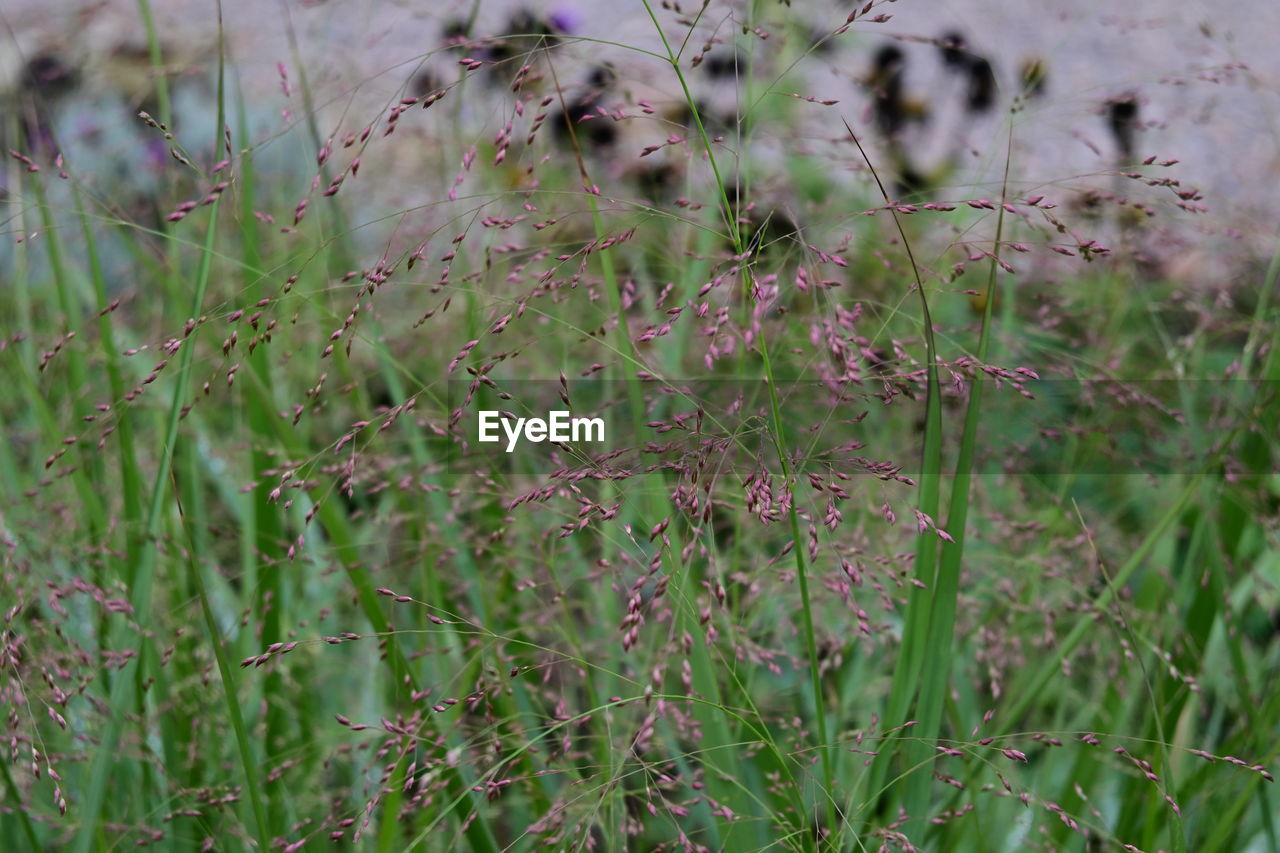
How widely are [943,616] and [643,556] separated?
0.29 meters

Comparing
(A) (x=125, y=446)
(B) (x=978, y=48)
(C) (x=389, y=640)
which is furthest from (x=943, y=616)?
(B) (x=978, y=48)

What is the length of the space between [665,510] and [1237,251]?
1.48 metres

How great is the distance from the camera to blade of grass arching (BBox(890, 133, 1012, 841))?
97 centimetres

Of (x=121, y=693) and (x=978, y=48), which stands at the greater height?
(x=978, y=48)

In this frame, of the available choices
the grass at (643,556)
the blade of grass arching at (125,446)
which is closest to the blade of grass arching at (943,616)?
the grass at (643,556)

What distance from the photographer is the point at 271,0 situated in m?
5.07

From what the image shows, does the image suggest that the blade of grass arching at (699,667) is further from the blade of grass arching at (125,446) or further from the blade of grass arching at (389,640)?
the blade of grass arching at (125,446)

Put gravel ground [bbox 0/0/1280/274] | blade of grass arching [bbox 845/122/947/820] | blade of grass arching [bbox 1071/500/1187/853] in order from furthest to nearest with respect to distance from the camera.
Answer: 1. gravel ground [bbox 0/0/1280/274]
2. blade of grass arching [bbox 845/122/947/820]
3. blade of grass arching [bbox 1071/500/1187/853]

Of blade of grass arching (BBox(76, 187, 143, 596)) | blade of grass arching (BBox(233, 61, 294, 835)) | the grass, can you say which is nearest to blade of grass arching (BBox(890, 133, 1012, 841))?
the grass

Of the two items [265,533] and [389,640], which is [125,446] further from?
[389,640]

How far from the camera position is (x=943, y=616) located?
3.31 ft

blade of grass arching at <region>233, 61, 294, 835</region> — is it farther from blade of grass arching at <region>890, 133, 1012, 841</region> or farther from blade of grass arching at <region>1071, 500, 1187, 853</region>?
blade of grass arching at <region>1071, 500, 1187, 853</region>

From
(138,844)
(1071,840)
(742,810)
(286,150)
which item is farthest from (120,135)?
(1071,840)

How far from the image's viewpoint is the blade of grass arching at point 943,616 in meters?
0.97
